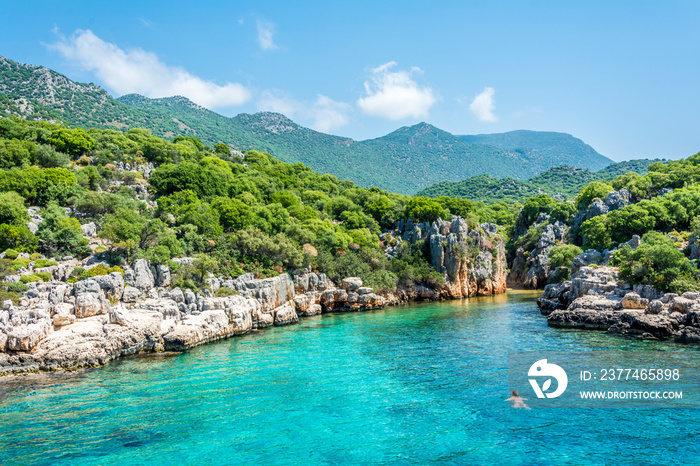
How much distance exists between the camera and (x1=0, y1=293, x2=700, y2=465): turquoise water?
42.5 feet

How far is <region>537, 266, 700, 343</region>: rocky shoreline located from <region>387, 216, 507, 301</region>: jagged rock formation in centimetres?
1815

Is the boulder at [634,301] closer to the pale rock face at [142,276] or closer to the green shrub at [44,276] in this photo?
the pale rock face at [142,276]

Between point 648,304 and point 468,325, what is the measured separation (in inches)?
518

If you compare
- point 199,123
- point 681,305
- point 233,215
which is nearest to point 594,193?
point 681,305

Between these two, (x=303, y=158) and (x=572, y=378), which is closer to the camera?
(x=572, y=378)

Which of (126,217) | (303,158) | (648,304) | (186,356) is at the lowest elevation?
(186,356)

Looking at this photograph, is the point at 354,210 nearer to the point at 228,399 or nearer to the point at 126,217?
the point at 126,217

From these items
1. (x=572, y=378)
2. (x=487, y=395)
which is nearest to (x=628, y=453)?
(x=487, y=395)

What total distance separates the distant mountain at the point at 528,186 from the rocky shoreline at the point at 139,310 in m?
103

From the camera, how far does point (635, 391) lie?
17.4 m

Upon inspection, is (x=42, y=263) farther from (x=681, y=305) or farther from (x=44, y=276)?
(x=681, y=305)

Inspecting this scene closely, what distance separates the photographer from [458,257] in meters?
57.4

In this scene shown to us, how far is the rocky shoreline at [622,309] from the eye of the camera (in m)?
26.1

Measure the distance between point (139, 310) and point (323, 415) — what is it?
18.1 meters
